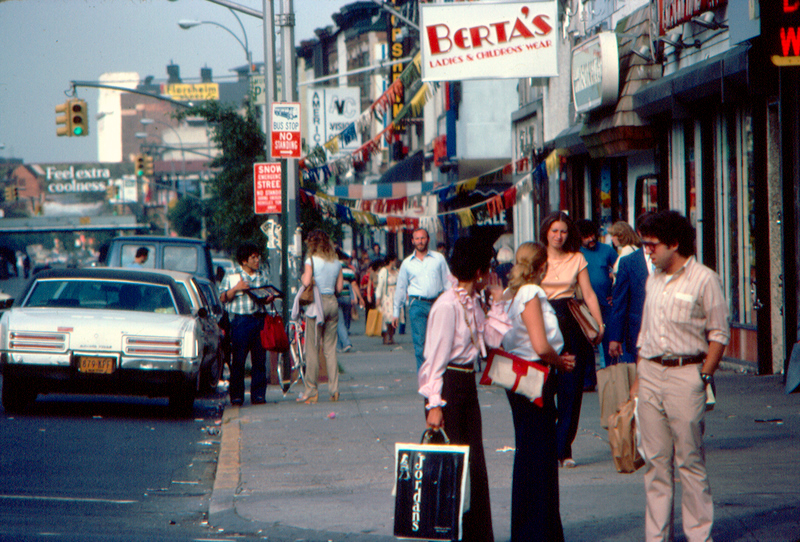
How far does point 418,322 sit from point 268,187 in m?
4.50

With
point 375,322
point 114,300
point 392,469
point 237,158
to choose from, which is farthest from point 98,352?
point 237,158

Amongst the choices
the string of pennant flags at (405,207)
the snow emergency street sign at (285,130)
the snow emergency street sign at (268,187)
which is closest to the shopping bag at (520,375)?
the snow emergency street sign at (285,130)

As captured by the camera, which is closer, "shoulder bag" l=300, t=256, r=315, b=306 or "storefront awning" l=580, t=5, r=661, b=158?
"shoulder bag" l=300, t=256, r=315, b=306

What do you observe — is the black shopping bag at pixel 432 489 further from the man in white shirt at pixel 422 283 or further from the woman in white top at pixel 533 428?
the man in white shirt at pixel 422 283

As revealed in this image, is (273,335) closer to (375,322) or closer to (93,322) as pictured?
(93,322)

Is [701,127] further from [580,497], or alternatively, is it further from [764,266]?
[580,497]

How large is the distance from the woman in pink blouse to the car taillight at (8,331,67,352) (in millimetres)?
6607

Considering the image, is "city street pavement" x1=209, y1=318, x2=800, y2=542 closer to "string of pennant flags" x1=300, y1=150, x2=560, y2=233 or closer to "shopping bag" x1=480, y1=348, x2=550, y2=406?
"shopping bag" x1=480, y1=348, x2=550, y2=406

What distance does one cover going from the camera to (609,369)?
7297 mm

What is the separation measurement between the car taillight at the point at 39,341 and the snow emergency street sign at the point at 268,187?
4.49 m

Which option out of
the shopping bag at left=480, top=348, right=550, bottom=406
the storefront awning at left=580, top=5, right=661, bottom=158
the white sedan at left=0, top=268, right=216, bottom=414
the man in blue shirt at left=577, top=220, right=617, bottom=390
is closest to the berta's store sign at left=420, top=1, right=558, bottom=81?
the storefront awning at left=580, top=5, right=661, bottom=158

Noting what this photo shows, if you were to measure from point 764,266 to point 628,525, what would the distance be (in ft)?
22.6

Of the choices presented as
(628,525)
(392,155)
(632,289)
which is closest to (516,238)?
(632,289)

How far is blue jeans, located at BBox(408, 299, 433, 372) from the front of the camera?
11.2 metres
